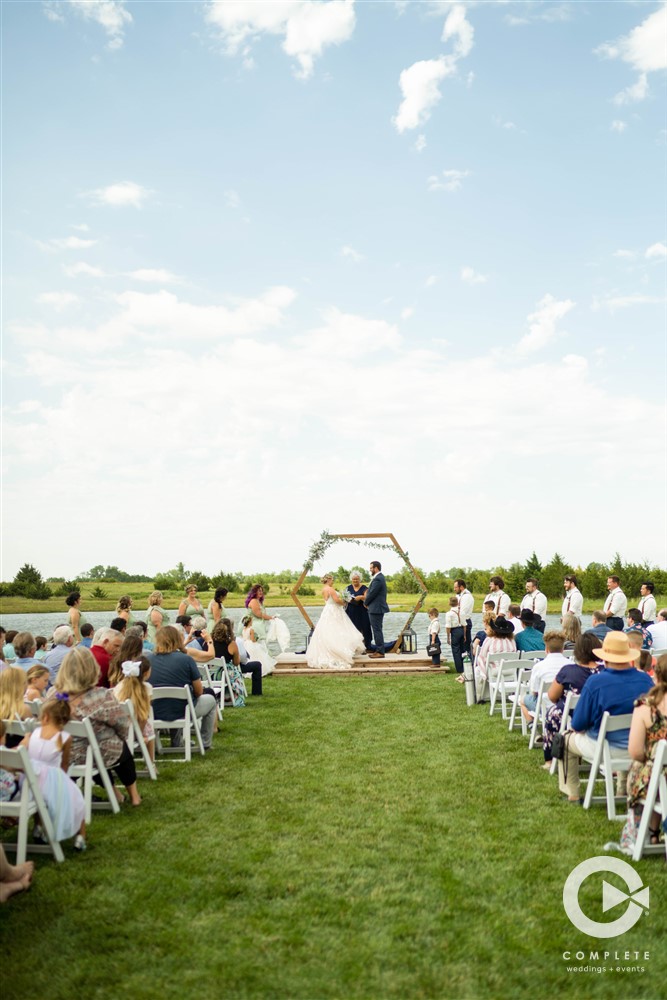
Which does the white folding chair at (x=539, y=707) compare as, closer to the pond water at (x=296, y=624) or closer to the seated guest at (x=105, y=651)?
Result: the seated guest at (x=105, y=651)

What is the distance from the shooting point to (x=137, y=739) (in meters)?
7.72

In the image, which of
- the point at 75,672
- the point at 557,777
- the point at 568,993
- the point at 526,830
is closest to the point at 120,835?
the point at 75,672

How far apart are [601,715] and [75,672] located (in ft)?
13.6

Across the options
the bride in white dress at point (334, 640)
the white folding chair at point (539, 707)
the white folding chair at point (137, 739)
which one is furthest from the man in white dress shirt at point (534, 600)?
the white folding chair at point (137, 739)

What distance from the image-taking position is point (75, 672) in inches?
243

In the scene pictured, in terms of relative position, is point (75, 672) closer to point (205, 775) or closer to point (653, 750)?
point (205, 775)

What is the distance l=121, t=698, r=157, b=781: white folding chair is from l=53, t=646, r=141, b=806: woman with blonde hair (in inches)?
16.1

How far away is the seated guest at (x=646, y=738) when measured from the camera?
16.6 feet

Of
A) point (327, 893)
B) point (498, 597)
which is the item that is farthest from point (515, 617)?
point (327, 893)

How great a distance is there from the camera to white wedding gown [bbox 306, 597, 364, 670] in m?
17.5

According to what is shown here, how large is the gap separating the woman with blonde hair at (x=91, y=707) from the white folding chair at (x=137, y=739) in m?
0.41

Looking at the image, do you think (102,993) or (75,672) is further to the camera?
(75,672)

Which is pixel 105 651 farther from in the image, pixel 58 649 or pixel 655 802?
pixel 655 802

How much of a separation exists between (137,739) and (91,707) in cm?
169
